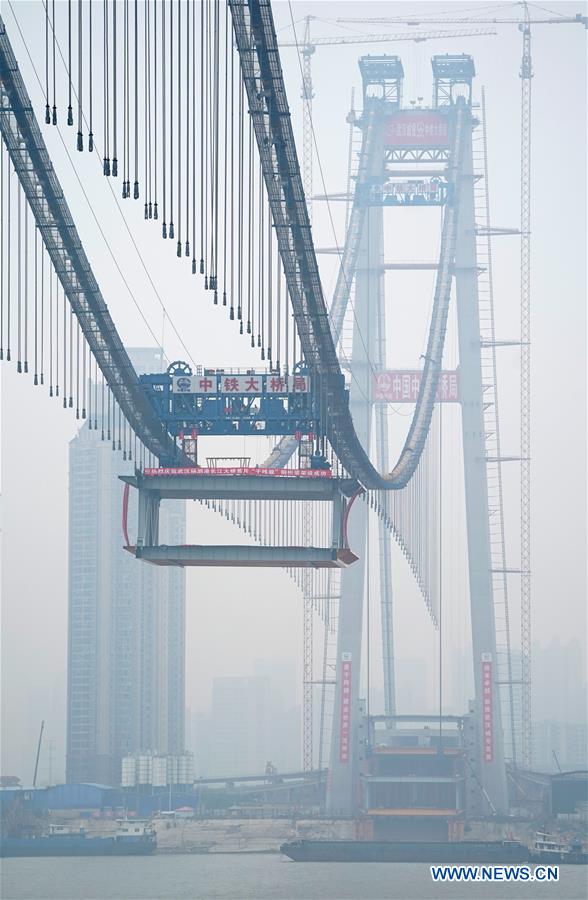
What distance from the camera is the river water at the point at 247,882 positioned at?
215ft

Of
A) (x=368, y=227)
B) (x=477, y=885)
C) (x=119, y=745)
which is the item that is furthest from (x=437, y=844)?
(x=119, y=745)

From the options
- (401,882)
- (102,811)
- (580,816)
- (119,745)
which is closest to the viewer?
(401,882)

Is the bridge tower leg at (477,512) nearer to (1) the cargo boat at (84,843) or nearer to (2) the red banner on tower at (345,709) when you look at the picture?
(2) the red banner on tower at (345,709)

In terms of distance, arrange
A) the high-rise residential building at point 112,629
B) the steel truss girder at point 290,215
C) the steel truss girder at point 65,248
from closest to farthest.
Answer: the steel truss girder at point 290,215, the steel truss girder at point 65,248, the high-rise residential building at point 112,629

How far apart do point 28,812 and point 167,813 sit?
659 cm

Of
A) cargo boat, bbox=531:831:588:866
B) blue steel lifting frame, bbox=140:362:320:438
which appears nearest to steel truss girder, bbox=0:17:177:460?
blue steel lifting frame, bbox=140:362:320:438

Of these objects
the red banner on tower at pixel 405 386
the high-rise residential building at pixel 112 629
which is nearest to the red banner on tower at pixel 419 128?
the red banner on tower at pixel 405 386

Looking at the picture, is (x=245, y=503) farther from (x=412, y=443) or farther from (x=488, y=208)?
(x=488, y=208)

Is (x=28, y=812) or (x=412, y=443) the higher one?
(x=412, y=443)

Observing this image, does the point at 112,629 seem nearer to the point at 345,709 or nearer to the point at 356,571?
the point at 345,709

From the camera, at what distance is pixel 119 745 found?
408 feet

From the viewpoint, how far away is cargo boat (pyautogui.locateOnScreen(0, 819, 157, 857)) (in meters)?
86.4

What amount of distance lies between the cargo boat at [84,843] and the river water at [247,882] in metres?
2.40

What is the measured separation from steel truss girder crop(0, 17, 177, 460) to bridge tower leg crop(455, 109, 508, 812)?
105 feet
